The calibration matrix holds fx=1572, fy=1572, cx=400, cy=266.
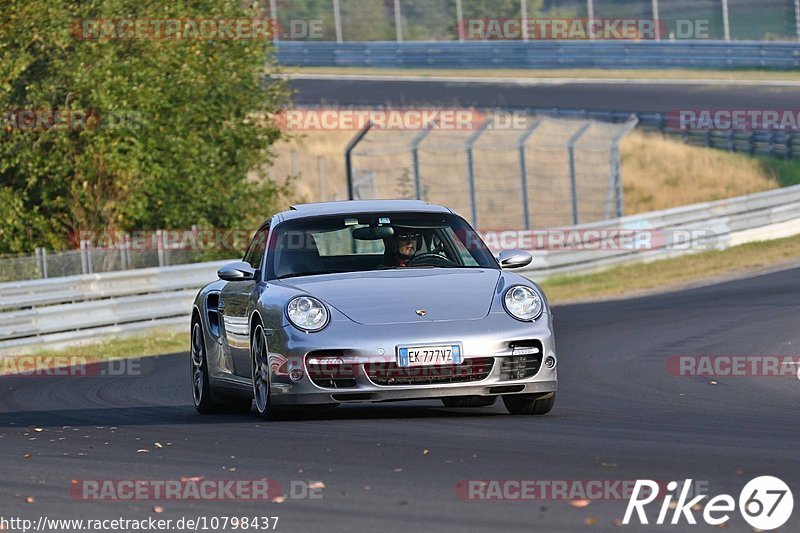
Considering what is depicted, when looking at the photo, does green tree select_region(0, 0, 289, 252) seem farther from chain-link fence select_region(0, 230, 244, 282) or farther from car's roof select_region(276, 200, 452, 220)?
car's roof select_region(276, 200, 452, 220)

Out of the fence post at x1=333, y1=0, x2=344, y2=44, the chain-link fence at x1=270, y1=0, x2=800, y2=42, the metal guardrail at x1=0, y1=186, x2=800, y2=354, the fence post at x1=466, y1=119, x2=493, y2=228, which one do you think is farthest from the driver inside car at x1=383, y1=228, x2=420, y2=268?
the fence post at x1=333, y1=0, x2=344, y2=44

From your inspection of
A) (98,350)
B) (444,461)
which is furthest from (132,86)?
(444,461)

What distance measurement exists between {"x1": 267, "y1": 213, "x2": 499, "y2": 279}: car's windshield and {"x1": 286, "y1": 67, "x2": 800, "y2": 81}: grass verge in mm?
31324

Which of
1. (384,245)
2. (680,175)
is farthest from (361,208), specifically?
(680,175)

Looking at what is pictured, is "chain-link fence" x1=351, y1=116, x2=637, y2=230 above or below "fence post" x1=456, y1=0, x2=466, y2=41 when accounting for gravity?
below

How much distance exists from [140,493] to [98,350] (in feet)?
43.2

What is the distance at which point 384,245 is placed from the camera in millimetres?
10281

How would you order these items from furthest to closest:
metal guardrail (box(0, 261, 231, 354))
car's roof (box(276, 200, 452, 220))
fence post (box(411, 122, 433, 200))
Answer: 1. fence post (box(411, 122, 433, 200))
2. metal guardrail (box(0, 261, 231, 354))
3. car's roof (box(276, 200, 452, 220))

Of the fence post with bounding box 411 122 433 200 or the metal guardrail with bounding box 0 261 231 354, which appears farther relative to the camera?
the fence post with bounding box 411 122 433 200

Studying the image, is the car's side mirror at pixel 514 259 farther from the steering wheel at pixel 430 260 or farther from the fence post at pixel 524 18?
the fence post at pixel 524 18

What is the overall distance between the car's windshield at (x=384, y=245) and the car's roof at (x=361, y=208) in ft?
0.14

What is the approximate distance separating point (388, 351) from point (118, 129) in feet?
51.3

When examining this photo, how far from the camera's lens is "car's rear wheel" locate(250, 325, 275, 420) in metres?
9.54

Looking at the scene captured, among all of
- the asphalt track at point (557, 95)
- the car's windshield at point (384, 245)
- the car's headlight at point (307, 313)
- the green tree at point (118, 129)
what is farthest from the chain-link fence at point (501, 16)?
the car's headlight at point (307, 313)
